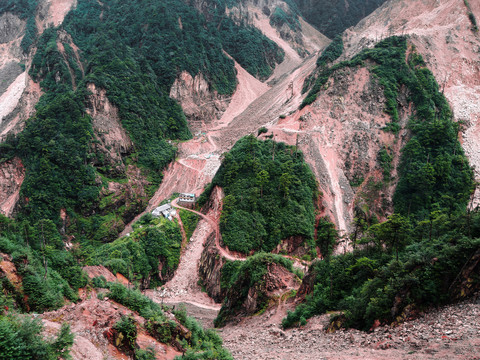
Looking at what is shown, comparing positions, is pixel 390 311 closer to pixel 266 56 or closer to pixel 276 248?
pixel 276 248

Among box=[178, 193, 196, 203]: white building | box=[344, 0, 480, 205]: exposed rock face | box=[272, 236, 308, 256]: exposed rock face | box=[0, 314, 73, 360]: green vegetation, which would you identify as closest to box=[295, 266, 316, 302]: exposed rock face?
box=[0, 314, 73, 360]: green vegetation

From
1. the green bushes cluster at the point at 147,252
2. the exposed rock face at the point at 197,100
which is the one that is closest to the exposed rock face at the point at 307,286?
the green bushes cluster at the point at 147,252

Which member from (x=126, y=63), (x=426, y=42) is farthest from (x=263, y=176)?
(x=126, y=63)

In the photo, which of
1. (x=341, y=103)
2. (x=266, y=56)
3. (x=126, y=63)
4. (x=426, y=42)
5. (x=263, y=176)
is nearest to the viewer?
(x=263, y=176)

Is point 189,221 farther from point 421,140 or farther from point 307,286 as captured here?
point 421,140

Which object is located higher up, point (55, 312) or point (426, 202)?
point (55, 312)

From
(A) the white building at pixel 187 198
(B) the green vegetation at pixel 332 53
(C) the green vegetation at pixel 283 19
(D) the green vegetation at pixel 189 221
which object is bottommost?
(D) the green vegetation at pixel 189 221

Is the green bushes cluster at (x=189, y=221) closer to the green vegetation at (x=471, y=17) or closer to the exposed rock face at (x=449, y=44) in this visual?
the exposed rock face at (x=449, y=44)

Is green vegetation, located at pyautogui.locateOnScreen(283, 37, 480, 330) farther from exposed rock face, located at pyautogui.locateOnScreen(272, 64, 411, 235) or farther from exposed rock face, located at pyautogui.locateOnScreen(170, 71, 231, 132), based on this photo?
exposed rock face, located at pyautogui.locateOnScreen(170, 71, 231, 132)
